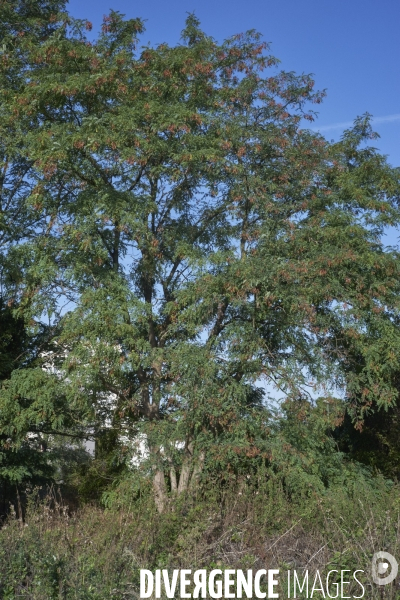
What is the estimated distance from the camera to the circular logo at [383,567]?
5.84 metres

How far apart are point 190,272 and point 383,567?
600cm

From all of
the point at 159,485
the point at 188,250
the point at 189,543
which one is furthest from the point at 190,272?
A: the point at 189,543

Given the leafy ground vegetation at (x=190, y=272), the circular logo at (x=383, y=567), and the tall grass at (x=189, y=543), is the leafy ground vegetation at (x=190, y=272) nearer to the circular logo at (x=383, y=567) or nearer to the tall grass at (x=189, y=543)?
the tall grass at (x=189, y=543)

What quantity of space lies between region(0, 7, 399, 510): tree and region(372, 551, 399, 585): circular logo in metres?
3.42

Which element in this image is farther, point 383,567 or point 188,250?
point 188,250

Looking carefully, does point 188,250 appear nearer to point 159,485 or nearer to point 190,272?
point 190,272

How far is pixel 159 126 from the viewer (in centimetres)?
1067

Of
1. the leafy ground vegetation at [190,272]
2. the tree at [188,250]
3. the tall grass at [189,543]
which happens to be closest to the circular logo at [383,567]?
the tall grass at [189,543]

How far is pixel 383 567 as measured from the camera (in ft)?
19.6

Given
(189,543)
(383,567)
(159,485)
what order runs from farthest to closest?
(159,485) → (189,543) → (383,567)

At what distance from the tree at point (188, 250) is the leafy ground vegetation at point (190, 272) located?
1.4 inches

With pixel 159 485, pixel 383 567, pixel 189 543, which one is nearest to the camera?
pixel 383 567

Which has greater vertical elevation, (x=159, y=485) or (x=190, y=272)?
(x=190, y=272)

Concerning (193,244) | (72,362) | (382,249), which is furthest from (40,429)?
(382,249)
